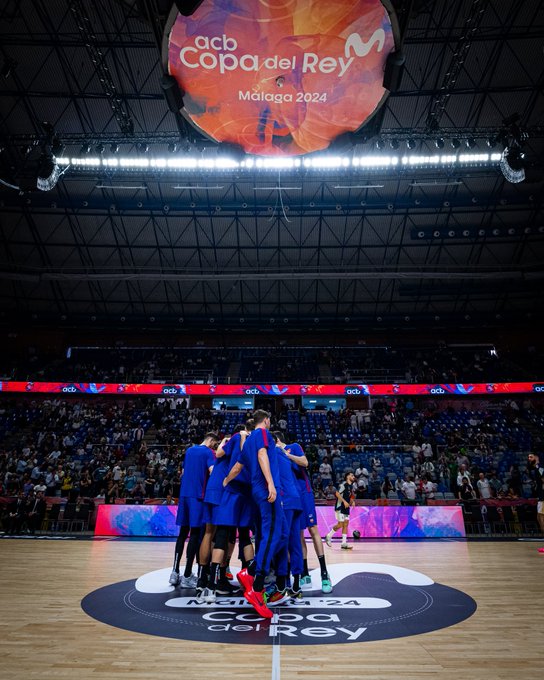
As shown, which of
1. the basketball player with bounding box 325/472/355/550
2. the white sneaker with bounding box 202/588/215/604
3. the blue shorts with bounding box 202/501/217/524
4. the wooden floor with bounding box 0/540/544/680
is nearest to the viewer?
the wooden floor with bounding box 0/540/544/680

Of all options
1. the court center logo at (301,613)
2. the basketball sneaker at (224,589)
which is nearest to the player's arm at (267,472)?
the court center logo at (301,613)

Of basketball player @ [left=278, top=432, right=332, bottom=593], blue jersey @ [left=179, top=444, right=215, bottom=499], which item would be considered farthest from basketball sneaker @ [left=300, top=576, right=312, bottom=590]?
blue jersey @ [left=179, top=444, right=215, bottom=499]

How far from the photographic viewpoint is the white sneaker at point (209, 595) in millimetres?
4730

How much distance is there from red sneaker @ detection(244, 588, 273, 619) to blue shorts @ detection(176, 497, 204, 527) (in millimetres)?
1385

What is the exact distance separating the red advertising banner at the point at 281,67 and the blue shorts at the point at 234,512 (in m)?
6.88

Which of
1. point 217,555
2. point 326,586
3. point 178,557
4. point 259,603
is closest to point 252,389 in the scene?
point 178,557

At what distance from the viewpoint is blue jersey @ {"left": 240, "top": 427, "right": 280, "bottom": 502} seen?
4.62 meters

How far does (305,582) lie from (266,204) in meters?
19.9

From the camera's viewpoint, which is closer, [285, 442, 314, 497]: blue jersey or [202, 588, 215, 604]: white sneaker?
[202, 588, 215, 604]: white sneaker

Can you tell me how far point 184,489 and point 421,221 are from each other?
73.0ft

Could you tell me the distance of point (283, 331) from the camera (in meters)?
30.5

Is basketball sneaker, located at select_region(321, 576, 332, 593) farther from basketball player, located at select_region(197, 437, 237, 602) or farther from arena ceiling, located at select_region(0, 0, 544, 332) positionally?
arena ceiling, located at select_region(0, 0, 544, 332)

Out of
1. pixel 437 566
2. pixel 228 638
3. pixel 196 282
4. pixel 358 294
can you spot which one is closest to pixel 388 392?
pixel 358 294

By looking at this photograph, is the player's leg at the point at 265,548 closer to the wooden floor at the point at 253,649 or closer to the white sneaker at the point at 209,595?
the white sneaker at the point at 209,595
